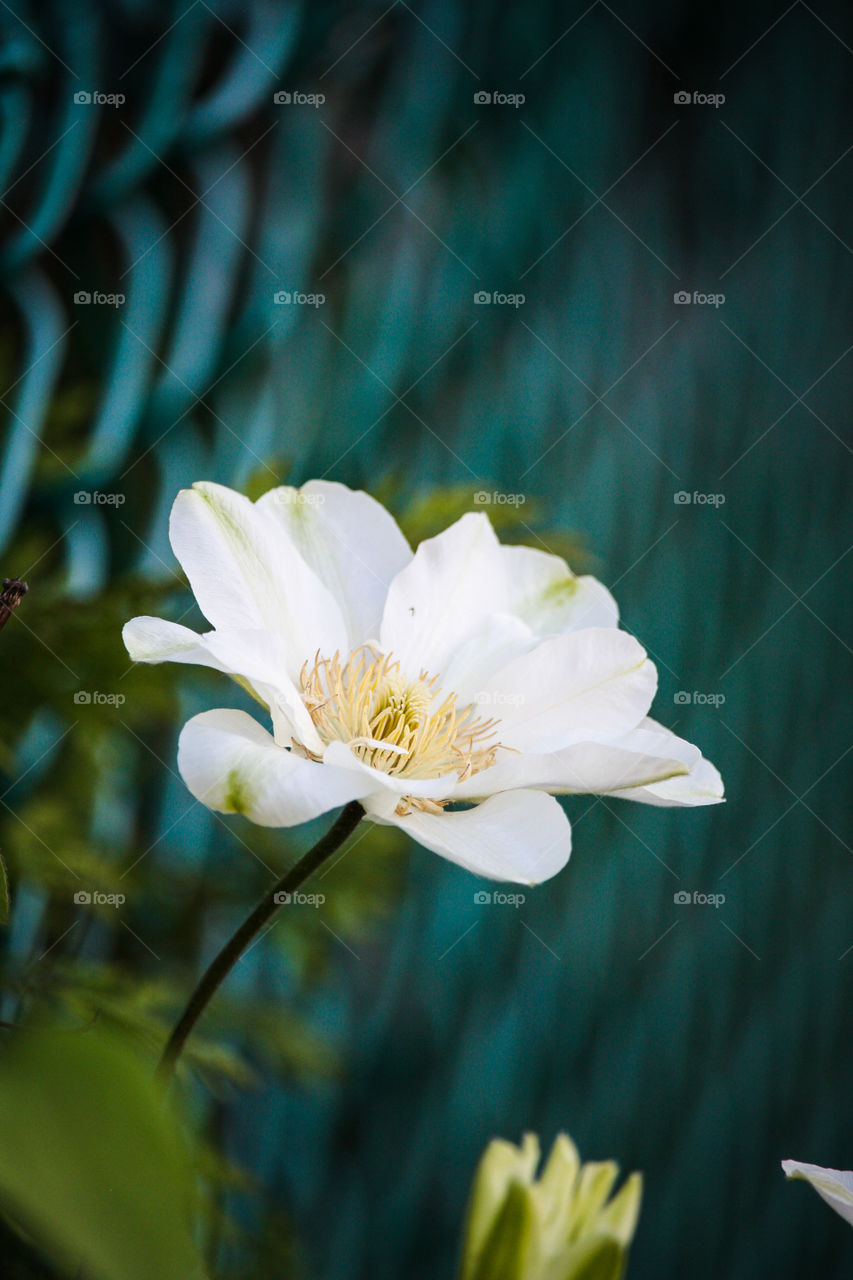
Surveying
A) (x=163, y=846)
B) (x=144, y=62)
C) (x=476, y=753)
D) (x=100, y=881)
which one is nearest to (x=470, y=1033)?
(x=163, y=846)

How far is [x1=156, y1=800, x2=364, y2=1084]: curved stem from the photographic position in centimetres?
20

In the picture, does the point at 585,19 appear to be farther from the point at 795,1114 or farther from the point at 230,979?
the point at 795,1114

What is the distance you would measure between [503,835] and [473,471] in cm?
59

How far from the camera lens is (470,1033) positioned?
33.7 inches

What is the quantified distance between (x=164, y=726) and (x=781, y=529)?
1.81 feet

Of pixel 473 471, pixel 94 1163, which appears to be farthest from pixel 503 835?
pixel 473 471

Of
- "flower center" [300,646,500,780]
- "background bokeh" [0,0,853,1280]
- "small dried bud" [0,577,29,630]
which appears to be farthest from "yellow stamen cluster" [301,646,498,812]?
"background bokeh" [0,0,853,1280]

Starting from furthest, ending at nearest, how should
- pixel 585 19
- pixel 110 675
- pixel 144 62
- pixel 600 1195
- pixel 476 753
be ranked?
1. pixel 585 19
2. pixel 144 62
3. pixel 110 675
4. pixel 476 753
5. pixel 600 1195

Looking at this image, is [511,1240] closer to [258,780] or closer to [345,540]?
[258,780]

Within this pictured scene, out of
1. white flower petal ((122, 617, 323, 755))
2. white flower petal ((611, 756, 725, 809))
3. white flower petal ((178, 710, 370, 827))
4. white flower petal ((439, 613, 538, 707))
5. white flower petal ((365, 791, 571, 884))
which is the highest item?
white flower petal ((439, 613, 538, 707))

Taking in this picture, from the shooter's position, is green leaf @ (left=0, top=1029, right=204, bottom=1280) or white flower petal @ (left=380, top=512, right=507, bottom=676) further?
white flower petal @ (left=380, top=512, right=507, bottom=676)

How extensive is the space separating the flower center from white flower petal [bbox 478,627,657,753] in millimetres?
14

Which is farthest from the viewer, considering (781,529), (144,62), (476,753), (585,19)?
(781,529)

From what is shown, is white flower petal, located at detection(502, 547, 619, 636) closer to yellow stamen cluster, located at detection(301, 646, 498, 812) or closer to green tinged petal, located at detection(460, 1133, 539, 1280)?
yellow stamen cluster, located at detection(301, 646, 498, 812)
